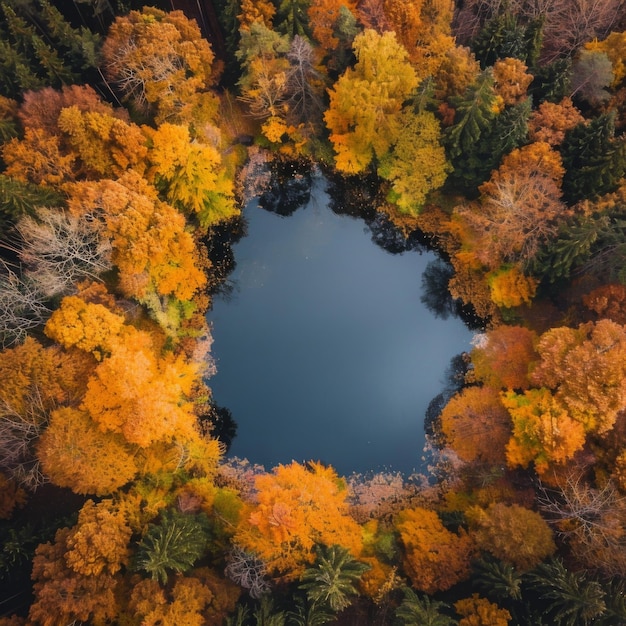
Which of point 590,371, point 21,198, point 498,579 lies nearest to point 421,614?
point 498,579

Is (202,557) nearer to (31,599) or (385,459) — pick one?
(31,599)

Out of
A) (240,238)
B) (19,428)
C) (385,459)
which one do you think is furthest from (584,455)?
(19,428)

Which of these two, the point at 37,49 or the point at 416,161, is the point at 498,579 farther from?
the point at 37,49

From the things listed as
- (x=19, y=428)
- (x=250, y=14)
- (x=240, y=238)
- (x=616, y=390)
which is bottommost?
(x=19, y=428)

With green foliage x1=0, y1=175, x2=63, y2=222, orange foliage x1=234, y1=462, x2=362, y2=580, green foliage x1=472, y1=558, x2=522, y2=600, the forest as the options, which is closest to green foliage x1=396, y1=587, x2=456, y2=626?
the forest

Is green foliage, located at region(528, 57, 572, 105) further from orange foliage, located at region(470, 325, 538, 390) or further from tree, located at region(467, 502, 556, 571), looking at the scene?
tree, located at region(467, 502, 556, 571)

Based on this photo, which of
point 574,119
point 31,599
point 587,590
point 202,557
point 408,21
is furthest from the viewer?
point 408,21

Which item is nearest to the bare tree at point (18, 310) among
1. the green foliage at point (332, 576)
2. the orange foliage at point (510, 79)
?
the green foliage at point (332, 576)
